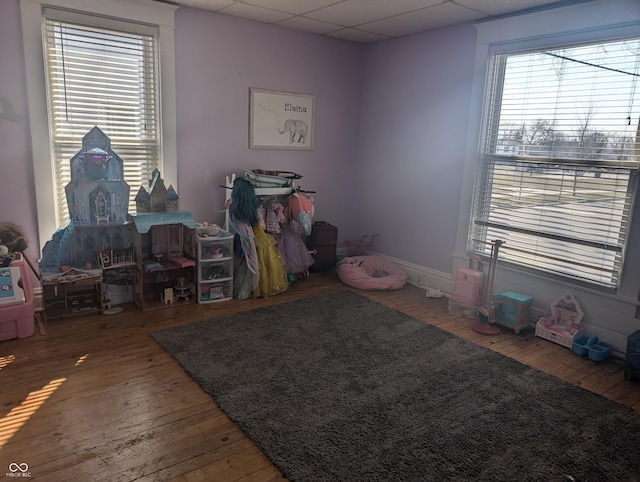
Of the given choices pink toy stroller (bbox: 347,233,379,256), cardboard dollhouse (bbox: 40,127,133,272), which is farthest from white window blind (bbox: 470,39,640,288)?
cardboard dollhouse (bbox: 40,127,133,272)

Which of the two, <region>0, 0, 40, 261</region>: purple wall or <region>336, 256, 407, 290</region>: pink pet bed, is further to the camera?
<region>336, 256, 407, 290</region>: pink pet bed

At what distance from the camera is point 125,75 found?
3.75 m

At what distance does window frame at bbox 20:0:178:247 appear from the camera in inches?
131

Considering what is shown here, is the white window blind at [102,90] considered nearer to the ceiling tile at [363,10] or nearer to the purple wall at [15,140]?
the purple wall at [15,140]

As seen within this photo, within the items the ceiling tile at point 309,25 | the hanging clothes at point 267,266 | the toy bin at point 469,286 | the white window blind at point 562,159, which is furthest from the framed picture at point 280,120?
the toy bin at point 469,286

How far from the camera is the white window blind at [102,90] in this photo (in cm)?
349

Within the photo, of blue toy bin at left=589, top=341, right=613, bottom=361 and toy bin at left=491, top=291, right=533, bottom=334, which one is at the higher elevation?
toy bin at left=491, top=291, right=533, bottom=334

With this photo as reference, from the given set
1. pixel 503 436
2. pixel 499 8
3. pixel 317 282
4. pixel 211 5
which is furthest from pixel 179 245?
pixel 499 8

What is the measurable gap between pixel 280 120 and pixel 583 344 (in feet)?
10.4

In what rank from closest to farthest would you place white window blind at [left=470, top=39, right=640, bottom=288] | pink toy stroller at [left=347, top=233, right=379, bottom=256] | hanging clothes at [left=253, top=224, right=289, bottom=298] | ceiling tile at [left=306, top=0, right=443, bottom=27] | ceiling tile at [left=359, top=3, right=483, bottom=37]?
white window blind at [left=470, top=39, right=640, bottom=288]
ceiling tile at [left=306, top=0, right=443, bottom=27]
ceiling tile at [left=359, top=3, right=483, bottom=37]
hanging clothes at [left=253, top=224, right=289, bottom=298]
pink toy stroller at [left=347, top=233, right=379, bottom=256]

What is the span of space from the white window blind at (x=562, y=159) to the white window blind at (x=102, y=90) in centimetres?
279

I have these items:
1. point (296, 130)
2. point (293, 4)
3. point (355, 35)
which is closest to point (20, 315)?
point (296, 130)

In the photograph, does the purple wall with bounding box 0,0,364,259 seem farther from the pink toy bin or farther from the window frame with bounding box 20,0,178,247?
the pink toy bin

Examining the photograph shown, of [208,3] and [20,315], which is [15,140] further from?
[208,3]
